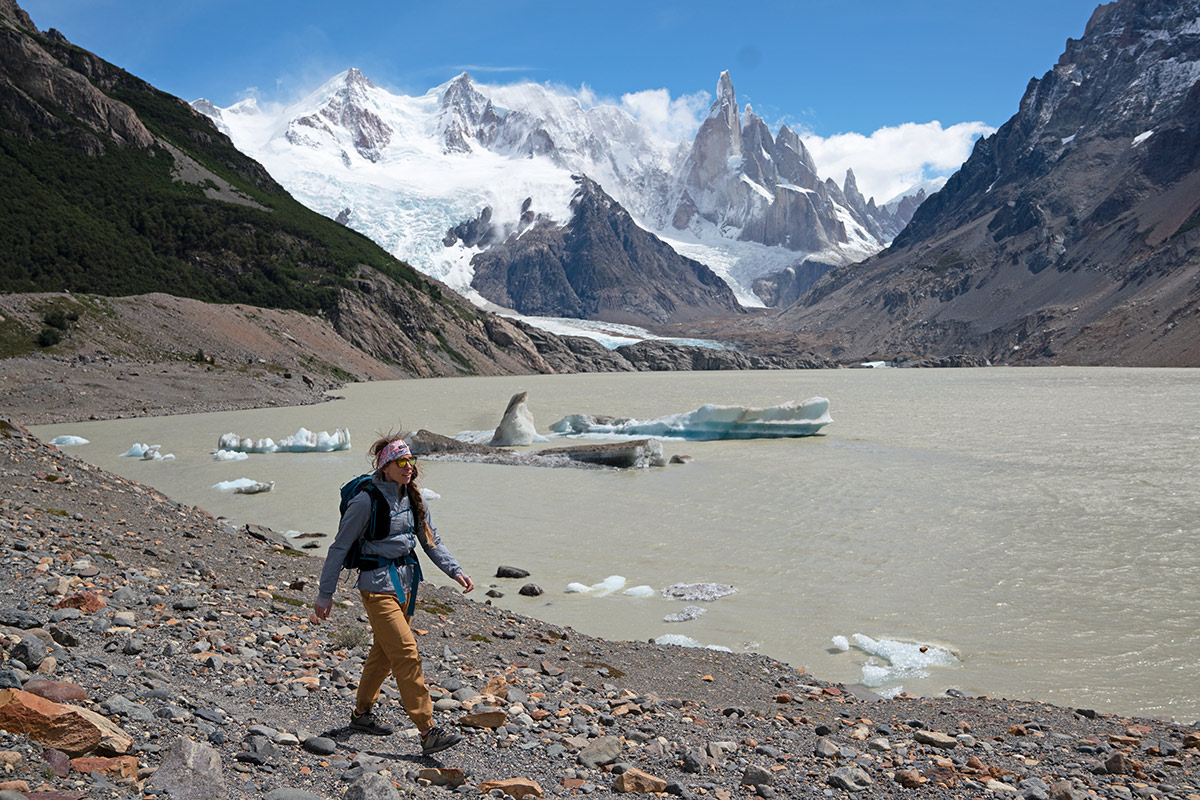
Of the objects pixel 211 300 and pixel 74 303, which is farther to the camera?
pixel 211 300

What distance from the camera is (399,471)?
5977 mm

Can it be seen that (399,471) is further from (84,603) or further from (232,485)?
(232,485)

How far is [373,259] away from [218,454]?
9216 cm

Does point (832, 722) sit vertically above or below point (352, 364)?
below

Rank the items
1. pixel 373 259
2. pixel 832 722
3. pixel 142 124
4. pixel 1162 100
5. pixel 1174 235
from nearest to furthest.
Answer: pixel 832 722 → pixel 142 124 → pixel 373 259 → pixel 1174 235 → pixel 1162 100

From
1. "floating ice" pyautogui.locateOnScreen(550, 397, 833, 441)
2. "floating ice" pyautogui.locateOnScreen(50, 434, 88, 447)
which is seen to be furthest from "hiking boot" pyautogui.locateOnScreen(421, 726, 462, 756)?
"floating ice" pyautogui.locateOnScreen(550, 397, 833, 441)

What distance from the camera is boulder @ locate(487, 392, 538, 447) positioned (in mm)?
34906

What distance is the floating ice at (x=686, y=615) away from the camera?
1127cm

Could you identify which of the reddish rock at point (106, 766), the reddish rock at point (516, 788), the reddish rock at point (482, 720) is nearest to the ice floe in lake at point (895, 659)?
the reddish rock at point (482, 720)

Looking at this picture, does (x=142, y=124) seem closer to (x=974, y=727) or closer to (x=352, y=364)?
(x=352, y=364)

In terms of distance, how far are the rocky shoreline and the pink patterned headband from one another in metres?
1.90

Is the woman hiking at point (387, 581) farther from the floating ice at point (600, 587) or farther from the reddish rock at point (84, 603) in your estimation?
the floating ice at point (600, 587)

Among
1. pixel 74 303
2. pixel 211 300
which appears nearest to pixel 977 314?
pixel 211 300

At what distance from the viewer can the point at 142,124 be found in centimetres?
9938
